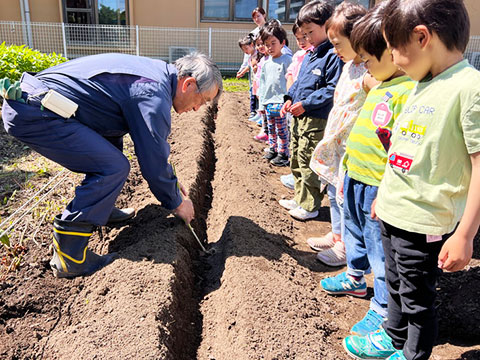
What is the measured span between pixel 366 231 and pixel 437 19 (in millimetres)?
1189

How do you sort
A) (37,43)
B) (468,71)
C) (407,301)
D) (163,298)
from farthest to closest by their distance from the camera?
1. (37,43)
2. (163,298)
3. (407,301)
4. (468,71)

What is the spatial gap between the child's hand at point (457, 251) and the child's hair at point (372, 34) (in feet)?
3.46

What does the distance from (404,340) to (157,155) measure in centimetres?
174

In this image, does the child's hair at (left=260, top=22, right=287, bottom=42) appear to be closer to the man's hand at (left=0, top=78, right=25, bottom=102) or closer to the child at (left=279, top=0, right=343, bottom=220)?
the child at (left=279, top=0, right=343, bottom=220)

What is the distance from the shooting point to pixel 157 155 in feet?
8.92

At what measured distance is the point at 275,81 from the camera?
17.4ft

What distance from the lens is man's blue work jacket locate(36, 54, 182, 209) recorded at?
2.67m

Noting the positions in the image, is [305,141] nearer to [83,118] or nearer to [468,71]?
[83,118]

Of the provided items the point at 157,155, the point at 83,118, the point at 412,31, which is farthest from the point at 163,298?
the point at 412,31

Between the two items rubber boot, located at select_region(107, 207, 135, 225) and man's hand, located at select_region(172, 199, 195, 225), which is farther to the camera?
rubber boot, located at select_region(107, 207, 135, 225)

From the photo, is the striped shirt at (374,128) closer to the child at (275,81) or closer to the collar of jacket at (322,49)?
the collar of jacket at (322,49)

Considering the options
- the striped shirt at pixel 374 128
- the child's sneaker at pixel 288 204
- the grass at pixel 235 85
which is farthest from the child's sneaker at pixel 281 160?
the grass at pixel 235 85

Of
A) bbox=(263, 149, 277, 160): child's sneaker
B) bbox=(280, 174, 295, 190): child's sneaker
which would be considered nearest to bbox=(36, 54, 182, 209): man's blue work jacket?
bbox=(280, 174, 295, 190): child's sneaker

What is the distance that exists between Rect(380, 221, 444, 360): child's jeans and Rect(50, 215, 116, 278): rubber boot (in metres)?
1.79
